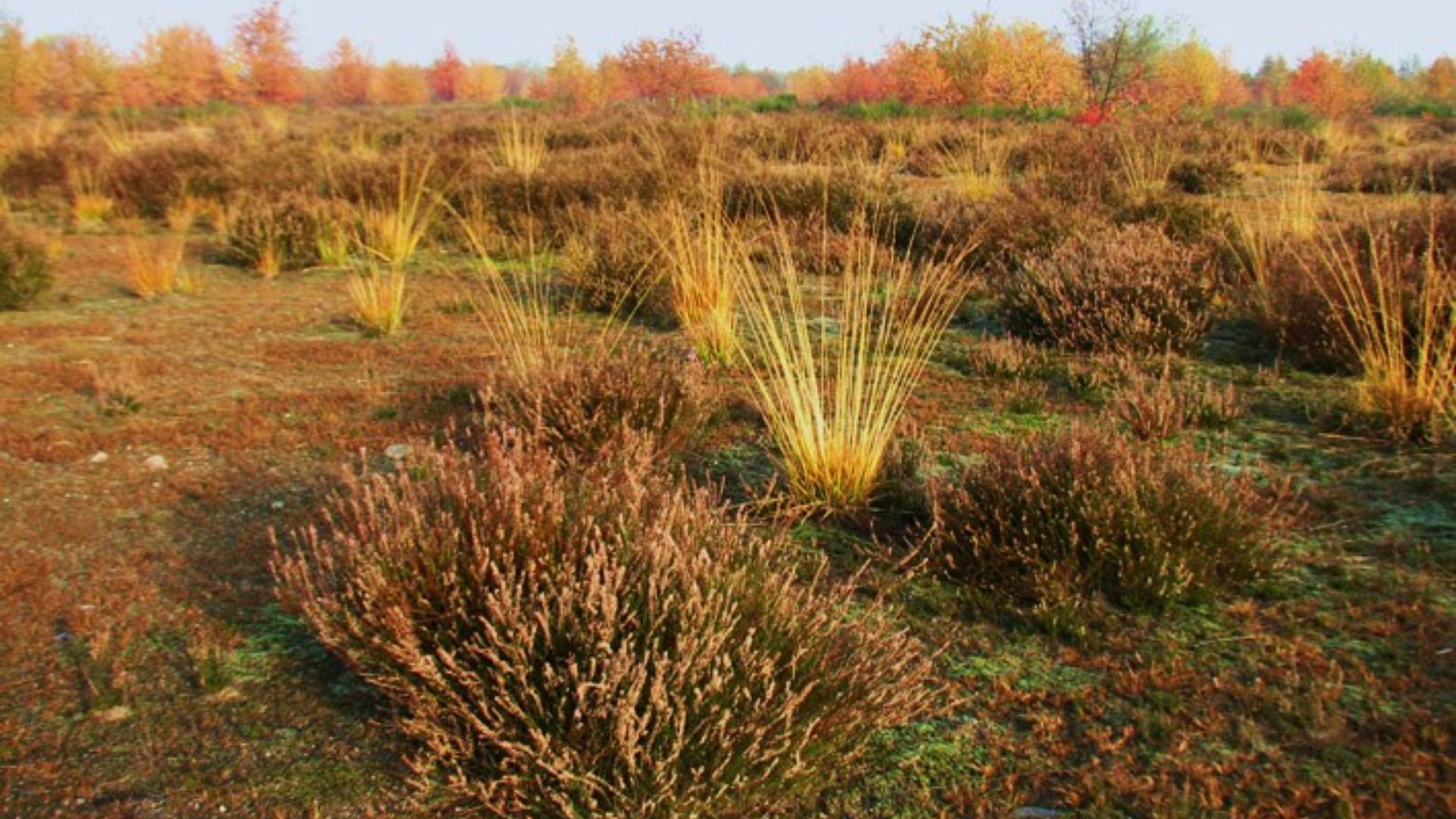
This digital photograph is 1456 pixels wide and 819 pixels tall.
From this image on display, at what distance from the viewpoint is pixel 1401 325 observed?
4.63 m

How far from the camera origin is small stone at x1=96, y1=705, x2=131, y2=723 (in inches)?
107

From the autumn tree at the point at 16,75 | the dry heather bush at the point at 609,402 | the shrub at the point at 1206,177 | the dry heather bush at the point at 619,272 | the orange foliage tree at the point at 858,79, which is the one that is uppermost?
the orange foliage tree at the point at 858,79

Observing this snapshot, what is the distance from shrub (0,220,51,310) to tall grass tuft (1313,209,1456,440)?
8.42 meters

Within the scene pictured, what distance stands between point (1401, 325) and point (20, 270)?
8697mm

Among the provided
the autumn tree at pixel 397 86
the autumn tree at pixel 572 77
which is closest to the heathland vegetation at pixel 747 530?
the autumn tree at pixel 572 77

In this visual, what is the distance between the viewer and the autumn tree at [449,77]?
8888 cm

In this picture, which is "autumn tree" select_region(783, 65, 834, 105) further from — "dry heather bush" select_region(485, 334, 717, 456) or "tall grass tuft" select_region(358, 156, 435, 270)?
"dry heather bush" select_region(485, 334, 717, 456)

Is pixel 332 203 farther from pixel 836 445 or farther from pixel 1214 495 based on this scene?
pixel 1214 495

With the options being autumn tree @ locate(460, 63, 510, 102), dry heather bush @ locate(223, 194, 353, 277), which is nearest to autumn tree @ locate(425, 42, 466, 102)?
autumn tree @ locate(460, 63, 510, 102)

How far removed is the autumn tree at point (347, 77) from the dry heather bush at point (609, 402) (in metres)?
86.6

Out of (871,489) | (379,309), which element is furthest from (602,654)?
(379,309)

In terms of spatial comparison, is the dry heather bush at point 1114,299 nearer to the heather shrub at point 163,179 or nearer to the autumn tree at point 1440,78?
the heather shrub at point 163,179

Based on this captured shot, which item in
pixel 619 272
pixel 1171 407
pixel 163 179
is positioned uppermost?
pixel 163 179

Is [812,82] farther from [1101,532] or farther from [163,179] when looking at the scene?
[1101,532]
